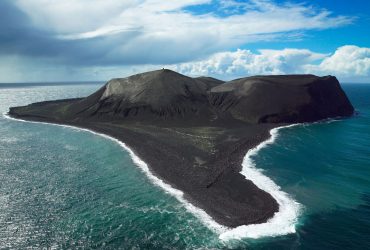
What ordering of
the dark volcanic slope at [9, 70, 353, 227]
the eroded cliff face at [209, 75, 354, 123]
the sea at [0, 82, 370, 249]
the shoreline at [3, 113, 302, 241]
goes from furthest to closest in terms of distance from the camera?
1. the eroded cliff face at [209, 75, 354, 123]
2. the dark volcanic slope at [9, 70, 353, 227]
3. the shoreline at [3, 113, 302, 241]
4. the sea at [0, 82, 370, 249]

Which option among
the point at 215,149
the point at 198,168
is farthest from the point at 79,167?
the point at 215,149

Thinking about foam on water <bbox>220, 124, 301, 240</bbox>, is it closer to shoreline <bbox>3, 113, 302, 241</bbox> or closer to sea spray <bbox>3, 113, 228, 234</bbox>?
shoreline <bbox>3, 113, 302, 241</bbox>

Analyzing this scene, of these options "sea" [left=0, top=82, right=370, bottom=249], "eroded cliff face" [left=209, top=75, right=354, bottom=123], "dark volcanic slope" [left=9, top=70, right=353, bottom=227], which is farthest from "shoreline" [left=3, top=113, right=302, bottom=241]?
"eroded cliff face" [left=209, top=75, right=354, bottom=123]

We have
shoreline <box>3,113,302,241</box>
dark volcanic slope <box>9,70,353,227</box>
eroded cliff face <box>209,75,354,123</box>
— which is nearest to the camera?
shoreline <box>3,113,302,241</box>

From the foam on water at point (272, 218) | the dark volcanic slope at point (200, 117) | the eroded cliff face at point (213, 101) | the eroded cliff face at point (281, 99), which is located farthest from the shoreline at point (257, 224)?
the eroded cliff face at point (281, 99)

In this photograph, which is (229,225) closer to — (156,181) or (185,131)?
(156,181)

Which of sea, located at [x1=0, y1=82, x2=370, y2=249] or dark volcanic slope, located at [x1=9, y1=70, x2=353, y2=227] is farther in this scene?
dark volcanic slope, located at [x1=9, y1=70, x2=353, y2=227]

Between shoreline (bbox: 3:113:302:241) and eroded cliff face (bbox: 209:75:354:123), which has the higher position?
eroded cliff face (bbox: 209:75:354:123)

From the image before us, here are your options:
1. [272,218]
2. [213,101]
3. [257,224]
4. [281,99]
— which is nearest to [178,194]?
[257,224]
